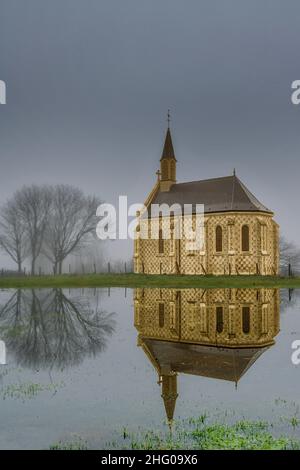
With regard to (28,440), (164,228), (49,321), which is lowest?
(28,440)

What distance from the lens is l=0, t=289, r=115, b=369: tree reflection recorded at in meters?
12.8

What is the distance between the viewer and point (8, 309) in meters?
23.8

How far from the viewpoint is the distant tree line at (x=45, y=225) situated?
64500mm

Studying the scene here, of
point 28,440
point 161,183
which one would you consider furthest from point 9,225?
point 28,440

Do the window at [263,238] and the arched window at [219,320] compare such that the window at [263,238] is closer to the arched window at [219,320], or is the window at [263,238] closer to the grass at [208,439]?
the arched window at [219,320]

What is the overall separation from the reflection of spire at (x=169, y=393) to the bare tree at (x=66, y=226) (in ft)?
181

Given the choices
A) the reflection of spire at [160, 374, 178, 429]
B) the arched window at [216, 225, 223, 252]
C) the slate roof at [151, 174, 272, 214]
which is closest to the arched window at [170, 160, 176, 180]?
the slate roof at [151, 174, 272, 214]

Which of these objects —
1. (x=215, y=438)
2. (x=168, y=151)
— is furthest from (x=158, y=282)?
(x=215, y=438)

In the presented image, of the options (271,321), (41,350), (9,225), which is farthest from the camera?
(9,225)

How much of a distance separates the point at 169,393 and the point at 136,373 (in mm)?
1999

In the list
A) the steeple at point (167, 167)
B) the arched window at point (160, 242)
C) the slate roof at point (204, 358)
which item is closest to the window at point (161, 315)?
the slate roof at point (204, 358)

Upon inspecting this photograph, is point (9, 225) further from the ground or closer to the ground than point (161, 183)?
closer to the ground

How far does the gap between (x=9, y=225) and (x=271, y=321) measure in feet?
175

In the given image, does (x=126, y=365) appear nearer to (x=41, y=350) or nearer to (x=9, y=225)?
(x=41, y=350)
